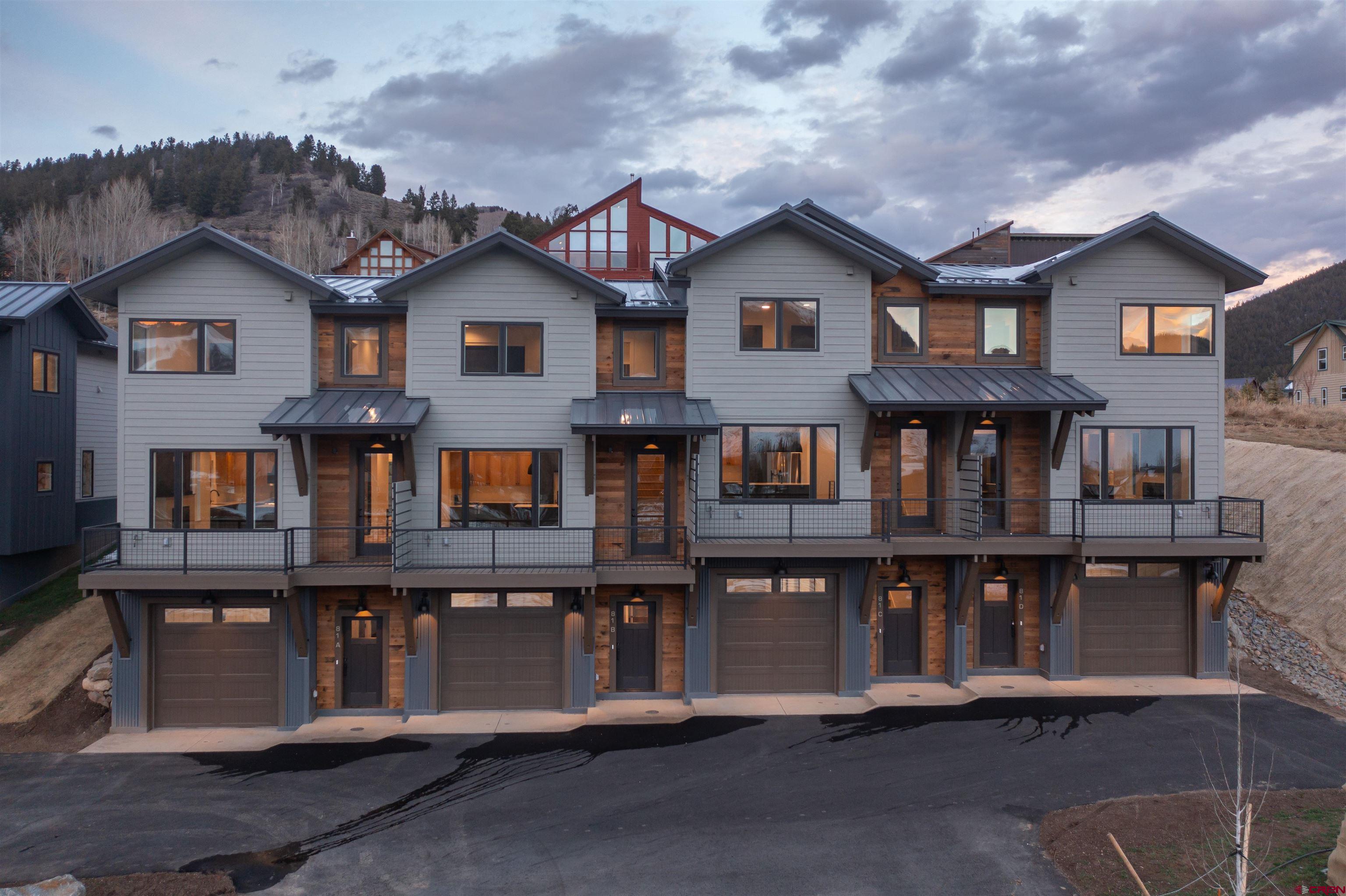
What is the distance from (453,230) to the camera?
263 ft

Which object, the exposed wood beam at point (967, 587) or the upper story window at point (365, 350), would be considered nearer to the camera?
the upper story window at point (365, 350)

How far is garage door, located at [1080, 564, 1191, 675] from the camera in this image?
1633cm

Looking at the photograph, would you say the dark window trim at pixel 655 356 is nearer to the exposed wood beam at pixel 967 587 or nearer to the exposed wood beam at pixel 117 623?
the exposed wood beam at pixel 967 587

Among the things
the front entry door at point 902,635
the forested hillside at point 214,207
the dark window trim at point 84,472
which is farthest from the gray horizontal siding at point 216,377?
the forested hillside at point 214,207

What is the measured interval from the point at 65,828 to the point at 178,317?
9243mm

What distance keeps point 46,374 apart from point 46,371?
8cm

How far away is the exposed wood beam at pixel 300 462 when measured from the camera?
46.6 feet

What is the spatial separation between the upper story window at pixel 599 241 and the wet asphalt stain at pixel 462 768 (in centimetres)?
2586

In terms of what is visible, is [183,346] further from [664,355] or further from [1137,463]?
[1137,463]

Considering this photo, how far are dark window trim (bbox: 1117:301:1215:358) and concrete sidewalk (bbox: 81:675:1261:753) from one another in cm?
735

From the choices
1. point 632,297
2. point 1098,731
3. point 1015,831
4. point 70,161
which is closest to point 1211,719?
point 1098,731

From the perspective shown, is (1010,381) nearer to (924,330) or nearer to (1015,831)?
(924,330)

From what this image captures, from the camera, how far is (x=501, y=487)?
15000mm

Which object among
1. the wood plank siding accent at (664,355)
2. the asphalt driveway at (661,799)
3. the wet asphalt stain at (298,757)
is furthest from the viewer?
the wood plank siding accent at (664,355)
